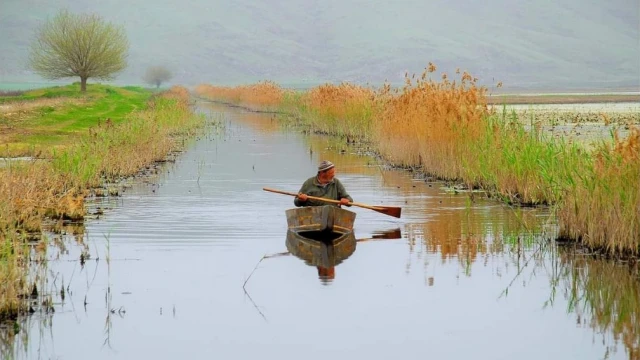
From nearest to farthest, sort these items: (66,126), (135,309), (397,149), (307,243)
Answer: (135,309) → (307,243) → (397,149) → (66,126)

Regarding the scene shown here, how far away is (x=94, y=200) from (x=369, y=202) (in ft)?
16.5

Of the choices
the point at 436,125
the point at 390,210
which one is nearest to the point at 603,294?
the point at 390,210

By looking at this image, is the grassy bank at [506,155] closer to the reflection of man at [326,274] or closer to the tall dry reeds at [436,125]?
the tall dry reeds at [436,125]

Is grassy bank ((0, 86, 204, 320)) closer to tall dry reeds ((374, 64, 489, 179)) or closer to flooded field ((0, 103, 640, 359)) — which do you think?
flooded field ((0, 103, 640, 359))

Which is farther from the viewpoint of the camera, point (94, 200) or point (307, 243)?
point (94, 200)

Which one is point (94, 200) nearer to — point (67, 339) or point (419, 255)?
point (419, 255)

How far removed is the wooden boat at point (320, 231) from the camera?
1661cm

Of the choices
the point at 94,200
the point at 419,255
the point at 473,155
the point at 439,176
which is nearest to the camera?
the point at 419,255

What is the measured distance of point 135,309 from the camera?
12.4m

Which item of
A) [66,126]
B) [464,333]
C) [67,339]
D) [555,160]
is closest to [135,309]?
[67,339]

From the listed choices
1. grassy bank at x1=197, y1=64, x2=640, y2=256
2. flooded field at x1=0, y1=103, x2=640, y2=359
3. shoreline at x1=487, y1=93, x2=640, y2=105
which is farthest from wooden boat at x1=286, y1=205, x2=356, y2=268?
shoreline at x1=487, y1=93, x2=640, y2=105

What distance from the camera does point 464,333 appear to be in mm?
11195

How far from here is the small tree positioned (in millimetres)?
81625

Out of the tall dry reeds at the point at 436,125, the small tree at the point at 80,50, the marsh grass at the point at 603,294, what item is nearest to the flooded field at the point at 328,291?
the marsh grass at the point at 603,294
